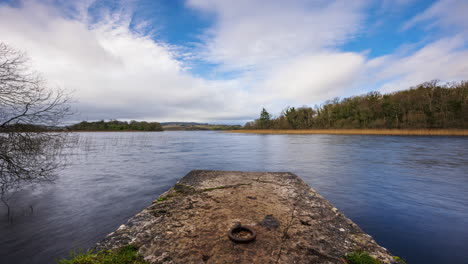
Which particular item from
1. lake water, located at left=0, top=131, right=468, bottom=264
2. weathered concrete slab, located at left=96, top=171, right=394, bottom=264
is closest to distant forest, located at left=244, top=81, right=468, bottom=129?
lake water, located at left=0, top=131, right=468, bottom=264

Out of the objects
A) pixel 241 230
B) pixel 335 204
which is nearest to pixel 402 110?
pixel 335 204

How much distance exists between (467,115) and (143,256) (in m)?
52.6

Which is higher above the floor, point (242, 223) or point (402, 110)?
point (402, 110)

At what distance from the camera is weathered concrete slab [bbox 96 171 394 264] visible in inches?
104

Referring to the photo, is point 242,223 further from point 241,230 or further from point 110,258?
point 110,258

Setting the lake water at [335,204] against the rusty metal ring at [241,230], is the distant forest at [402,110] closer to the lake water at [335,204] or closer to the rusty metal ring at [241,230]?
the lake water at [335,204]

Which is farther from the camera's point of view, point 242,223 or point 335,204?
point 335,204

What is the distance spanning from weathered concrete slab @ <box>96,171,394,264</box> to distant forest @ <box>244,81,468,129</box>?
4828cm

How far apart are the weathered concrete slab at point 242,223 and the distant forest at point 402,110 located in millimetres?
48280

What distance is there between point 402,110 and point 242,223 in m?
56.8

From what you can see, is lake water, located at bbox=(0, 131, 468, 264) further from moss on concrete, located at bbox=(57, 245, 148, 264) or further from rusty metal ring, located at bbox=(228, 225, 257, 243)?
rusty metal ring, located at bbox=(228, 225, 257, 243)

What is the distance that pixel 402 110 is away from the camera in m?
44.6

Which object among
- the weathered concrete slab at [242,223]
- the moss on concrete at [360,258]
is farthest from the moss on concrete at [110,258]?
the moss on concrete at [360,258]

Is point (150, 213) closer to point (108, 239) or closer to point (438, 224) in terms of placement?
point (108, 239)
